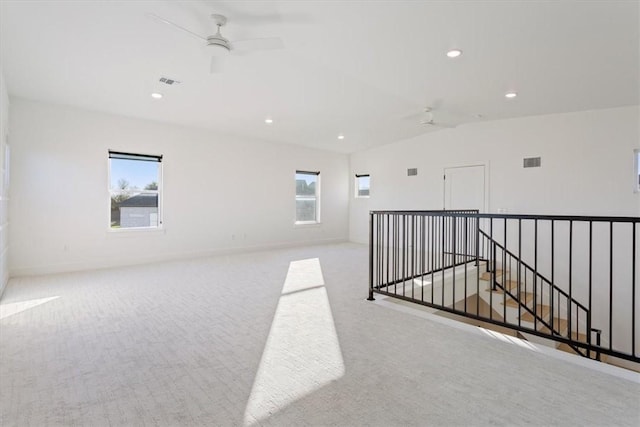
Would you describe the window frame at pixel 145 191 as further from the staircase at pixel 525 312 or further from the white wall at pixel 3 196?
the staircase at pixel 525 312

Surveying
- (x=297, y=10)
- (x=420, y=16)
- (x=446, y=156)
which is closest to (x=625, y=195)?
(x=446, y=156)

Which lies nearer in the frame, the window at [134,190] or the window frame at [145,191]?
the window frame at [145,191]

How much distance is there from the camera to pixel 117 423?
1.66 m

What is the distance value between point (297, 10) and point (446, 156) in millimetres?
5341

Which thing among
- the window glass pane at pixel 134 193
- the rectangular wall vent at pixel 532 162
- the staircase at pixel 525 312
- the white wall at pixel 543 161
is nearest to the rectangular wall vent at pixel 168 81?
the window glass pane at pixel 134 193

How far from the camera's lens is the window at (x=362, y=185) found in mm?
9190

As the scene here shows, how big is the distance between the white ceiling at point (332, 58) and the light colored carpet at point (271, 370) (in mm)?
2741

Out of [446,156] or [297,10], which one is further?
[446,156]

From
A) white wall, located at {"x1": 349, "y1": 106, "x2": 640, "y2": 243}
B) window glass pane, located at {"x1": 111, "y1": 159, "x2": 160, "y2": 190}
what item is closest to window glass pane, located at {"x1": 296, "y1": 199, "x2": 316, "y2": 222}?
white wall, located at {"x1": 349, "y1": 106, "x2": 640, "y2": 243}

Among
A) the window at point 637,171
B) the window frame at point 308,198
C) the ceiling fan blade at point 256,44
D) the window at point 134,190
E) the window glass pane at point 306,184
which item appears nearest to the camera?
the ceiling fan blade at point 256,44

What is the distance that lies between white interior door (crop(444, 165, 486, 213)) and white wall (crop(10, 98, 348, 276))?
337 centimetres

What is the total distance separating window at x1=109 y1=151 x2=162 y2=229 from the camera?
227 inches

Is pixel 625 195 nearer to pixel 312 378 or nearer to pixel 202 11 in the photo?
pixel 312 378

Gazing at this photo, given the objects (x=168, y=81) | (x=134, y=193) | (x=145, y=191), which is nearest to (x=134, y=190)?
(x=134, y=193)
